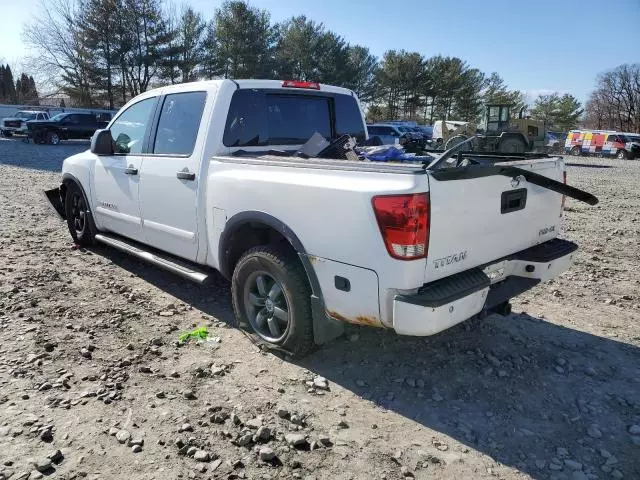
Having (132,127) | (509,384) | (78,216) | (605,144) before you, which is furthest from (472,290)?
(605,144)

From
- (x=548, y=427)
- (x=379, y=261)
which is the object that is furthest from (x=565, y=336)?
(x=379, y=261)

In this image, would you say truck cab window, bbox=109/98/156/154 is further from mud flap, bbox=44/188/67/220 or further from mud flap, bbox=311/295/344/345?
mud flap, bbox=311/295/344/345

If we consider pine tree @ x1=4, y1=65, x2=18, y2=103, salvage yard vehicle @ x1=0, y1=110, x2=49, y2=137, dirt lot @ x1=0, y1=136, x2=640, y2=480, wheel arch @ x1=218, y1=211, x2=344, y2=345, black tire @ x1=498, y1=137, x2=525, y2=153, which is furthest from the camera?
pine tree @ x1=4, y1=65, x2=18, y2=103

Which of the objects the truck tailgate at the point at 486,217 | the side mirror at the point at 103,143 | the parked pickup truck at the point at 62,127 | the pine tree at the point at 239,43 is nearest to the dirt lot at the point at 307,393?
the truck tailgate at the point at 486,217

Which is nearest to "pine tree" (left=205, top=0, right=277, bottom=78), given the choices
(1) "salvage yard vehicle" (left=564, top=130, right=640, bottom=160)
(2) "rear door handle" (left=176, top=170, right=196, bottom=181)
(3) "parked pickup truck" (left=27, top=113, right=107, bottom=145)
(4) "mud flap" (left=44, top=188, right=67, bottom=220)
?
(3) "parked pickup truck" (left=27, top=113, right=107, bottom=145)

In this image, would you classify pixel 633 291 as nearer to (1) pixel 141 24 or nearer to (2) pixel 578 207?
(2) pixel 578 207

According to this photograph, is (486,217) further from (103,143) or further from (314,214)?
(103,143)

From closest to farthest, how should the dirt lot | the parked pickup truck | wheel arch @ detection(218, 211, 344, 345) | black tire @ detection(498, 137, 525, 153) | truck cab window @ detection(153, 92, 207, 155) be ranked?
the dirt lot, wheel arch @ detection(218, 211, 344, 345), truck cab window @ detection(153, 92, 207, 155), black tire @ detection(498, 137, 525, 153), the parked pickup truck

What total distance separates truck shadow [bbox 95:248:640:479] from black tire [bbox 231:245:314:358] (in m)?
0.28

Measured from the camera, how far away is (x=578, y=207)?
9852 mm

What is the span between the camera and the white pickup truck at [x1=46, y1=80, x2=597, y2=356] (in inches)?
102

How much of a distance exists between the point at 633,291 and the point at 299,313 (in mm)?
3747

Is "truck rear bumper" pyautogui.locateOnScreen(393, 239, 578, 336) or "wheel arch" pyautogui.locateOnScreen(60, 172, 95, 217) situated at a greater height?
"wheel arch" pyautogui.locateOnScreen(60, 172, 95, 217)

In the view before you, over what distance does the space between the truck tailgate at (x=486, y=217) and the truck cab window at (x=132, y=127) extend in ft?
10.4
